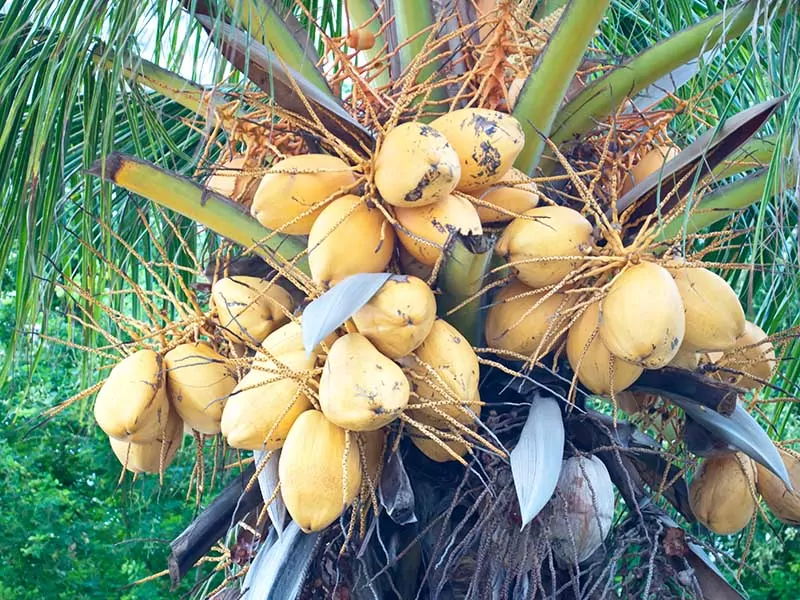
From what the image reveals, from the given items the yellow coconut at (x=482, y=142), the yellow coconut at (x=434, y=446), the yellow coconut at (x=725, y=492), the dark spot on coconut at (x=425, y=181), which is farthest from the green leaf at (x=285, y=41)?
the yellow coconut at (x=725, y=492)

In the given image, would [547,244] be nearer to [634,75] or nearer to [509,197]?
[509,197]

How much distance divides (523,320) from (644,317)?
0.23m

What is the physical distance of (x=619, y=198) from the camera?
5.92ft

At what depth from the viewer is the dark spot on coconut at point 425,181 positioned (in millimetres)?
1442

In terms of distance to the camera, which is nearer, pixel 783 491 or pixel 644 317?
pixel 644 317

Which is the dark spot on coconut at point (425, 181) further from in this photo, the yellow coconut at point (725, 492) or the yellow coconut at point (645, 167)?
the yellow coconut at point (725, 492)

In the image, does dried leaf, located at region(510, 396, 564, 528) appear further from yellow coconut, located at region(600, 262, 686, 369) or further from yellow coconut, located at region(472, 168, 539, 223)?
yellow coconut, located at region(472, 168, 539, 223)

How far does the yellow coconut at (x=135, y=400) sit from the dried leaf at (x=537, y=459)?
58 cm

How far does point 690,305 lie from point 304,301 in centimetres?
64

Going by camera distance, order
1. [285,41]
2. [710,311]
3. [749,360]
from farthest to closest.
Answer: [285,41] < [749,360] < [710,311]

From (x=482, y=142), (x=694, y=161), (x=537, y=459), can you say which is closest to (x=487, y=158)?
(x=482, y=142)

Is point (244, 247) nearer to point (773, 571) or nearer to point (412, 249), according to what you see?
point (412, 249)

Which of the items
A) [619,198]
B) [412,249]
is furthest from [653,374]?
[412,249]

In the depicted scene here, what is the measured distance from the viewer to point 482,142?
61.3 inches
